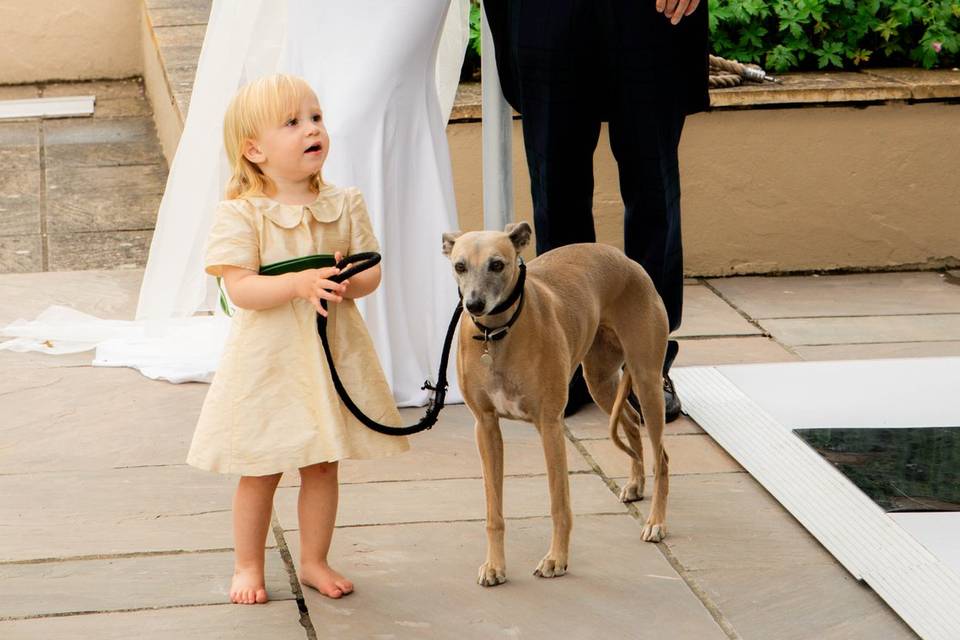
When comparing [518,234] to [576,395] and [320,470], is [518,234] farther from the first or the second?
[576,395]

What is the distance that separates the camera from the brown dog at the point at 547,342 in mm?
3340

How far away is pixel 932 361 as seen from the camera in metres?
5.32

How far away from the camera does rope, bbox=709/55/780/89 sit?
6.57m

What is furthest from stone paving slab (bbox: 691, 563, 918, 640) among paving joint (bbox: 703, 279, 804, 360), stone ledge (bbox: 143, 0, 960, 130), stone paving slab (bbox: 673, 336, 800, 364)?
stone ledge (bbox: 143, 0, 960, 130)

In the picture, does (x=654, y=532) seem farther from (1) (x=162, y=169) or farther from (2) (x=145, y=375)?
(1) (x=162, y=169)

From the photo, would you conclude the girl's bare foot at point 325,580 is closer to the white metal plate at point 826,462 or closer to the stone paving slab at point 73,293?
the white metal plate at point 826,462

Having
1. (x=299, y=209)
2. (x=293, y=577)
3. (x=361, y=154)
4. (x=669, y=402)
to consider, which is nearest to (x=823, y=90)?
(x=669, y=402)

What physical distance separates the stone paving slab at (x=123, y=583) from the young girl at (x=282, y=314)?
261mm

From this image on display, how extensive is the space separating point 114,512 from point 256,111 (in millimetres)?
1434

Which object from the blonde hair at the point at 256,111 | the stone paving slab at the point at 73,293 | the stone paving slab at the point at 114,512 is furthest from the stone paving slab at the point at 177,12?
the blonde hair at the point at 256,111

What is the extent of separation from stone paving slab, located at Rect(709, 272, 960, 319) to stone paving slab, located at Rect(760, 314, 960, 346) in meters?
0.09

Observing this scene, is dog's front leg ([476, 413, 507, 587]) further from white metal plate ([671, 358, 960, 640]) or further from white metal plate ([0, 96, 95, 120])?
white metal plate ([0, 96, 95, 120])

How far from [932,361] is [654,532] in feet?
6.46

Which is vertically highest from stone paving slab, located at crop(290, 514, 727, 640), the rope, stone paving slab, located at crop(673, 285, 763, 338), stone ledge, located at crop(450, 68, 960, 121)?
the rope
